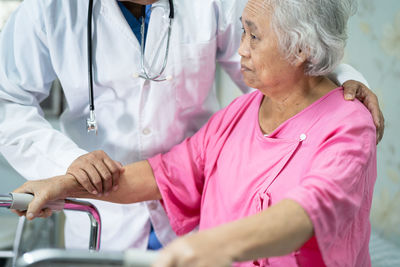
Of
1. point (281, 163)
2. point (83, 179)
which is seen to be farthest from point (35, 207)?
point (281, 163)

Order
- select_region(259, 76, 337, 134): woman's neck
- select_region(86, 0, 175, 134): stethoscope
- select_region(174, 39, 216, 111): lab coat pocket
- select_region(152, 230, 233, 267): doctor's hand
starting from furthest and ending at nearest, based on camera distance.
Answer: select_region(174, 39, 216, 111): lab coat pocket, select_region(86, 0, 175, 134): stethoscope, select_region(259, 76, 337, 134): woman's neck, select_region(152, 230, 233, 267): doctor's hand

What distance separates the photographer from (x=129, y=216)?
1.70 meters

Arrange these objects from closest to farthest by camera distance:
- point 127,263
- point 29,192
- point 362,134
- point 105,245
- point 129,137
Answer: point 127,263
point 362,134
point 29,192
point 129,137
point 105,245

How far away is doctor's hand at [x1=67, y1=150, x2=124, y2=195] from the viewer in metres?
1.42

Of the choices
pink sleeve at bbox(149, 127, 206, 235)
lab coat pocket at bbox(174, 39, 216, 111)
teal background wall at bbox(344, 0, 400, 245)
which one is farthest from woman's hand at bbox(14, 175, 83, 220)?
teal background wall at bbox(344, 0, 400, 245)

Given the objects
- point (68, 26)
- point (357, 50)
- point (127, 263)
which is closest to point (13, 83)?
point (68, 26)

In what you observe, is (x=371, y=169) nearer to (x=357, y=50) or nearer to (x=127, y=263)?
(x=127, y=263)

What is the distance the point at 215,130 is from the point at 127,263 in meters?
0.82

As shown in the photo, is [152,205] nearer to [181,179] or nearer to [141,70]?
[181,179]

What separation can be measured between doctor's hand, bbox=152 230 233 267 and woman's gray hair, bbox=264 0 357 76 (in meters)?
0.64

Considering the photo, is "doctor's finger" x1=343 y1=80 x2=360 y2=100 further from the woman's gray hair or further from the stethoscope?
the stethoscope

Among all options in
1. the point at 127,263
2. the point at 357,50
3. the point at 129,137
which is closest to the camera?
the point at 127,263

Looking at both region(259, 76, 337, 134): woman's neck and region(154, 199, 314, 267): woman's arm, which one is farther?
region(259, 76, 337, 134): woman's neck

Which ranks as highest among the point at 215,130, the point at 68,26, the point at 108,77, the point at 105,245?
the point at 68,26
